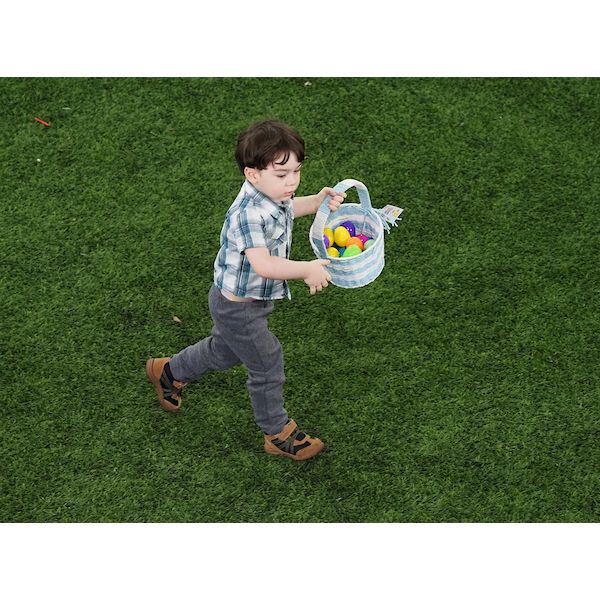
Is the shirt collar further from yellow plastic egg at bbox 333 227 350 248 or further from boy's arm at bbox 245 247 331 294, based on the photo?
yellow plastic egg at bbox 333 227 350 248

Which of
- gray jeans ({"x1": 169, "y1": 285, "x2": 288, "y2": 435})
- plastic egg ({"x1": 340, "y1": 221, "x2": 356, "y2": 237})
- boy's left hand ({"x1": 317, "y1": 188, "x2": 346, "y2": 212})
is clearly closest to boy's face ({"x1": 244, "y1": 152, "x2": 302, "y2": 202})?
boy's left hand ({"x1": 317, "y1": 188, "x2": 346, "y2": 212})

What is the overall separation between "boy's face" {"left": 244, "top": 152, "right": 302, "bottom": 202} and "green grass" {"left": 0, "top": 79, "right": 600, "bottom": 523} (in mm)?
1352

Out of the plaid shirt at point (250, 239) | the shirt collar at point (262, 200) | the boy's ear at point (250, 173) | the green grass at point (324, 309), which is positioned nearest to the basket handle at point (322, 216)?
the plaid shirt at point (250, 239)

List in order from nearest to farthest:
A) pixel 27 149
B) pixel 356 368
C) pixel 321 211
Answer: pixel 321 211 → pixel 356 368 → pixel 27 149

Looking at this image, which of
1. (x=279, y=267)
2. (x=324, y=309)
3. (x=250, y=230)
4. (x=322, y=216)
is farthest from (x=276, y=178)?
(x=324, y=309)

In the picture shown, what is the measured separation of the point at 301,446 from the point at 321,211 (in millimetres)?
1206

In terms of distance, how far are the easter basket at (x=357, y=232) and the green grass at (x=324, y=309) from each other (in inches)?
24.9

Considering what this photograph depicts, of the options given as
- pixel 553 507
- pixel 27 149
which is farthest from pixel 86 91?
pixel 553 507

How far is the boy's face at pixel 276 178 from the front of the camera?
3264mm

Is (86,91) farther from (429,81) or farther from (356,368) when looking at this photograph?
(356,368)

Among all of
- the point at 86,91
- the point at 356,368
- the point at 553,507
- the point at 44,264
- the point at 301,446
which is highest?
the point at 86,91

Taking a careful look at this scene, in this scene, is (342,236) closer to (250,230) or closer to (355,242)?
(355,242)

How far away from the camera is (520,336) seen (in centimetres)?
452

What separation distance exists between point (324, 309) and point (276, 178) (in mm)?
1445
